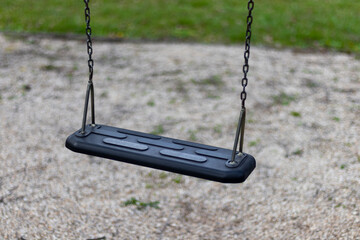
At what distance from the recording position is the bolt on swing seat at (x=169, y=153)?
2.41 metres

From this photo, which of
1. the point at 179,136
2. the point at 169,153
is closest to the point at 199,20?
the point at 179,136

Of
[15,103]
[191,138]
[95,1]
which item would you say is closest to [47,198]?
[191,138]

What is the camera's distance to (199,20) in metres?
8.55

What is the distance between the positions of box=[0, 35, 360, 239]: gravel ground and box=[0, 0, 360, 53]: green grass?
632mm

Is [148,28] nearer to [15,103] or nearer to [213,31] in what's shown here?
[213,31]

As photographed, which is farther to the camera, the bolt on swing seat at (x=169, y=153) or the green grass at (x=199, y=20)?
the green grass at (x=199, y=20)

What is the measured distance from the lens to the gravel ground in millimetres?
3318

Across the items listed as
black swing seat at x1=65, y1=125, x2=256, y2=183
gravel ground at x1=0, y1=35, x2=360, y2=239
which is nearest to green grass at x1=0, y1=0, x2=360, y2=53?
gravel ground at x1=0, y1=35, x2=360, y2=239

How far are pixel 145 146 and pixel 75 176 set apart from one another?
1491 mm

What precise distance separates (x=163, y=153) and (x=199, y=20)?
20.9 feet

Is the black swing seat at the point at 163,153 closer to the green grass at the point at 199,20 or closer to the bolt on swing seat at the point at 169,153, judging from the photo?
the bolt on swing seat at the point at 169,153

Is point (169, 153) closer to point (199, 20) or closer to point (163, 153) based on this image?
point (163, 153)

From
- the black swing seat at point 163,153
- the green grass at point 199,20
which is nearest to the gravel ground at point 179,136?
the green grass at point 199,20

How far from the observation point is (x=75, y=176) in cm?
390
